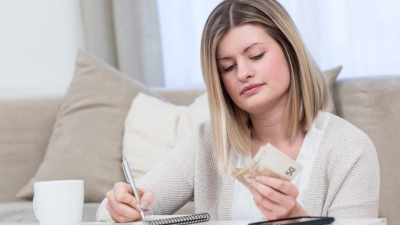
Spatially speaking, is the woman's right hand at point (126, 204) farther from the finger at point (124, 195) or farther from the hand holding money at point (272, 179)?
the hand holding money at point (272, 179)

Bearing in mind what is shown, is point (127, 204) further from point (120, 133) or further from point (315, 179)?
point (120, 133)

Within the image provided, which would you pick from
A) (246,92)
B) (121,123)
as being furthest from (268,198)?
(121,123)

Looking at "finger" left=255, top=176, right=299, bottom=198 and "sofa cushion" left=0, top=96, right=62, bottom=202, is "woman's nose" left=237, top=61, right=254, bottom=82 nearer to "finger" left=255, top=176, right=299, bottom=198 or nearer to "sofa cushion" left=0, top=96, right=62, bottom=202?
"finger" left=255, top=176, right=299, bottom=198

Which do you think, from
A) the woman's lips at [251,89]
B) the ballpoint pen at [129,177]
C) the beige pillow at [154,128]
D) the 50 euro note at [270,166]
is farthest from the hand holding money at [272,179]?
the beige pillow at [154,128]

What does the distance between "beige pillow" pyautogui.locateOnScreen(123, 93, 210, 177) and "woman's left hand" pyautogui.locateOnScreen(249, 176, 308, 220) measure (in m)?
1.33

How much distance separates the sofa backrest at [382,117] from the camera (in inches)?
90.3

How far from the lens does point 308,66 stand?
5.23ft

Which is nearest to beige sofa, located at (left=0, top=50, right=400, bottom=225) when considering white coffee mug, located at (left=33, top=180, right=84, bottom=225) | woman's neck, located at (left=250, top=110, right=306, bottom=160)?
woman's neck, located at (left=250, top=110, right=306, bottom=160)

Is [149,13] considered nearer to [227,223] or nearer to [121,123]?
[121,123]

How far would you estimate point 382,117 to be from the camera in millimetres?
2361

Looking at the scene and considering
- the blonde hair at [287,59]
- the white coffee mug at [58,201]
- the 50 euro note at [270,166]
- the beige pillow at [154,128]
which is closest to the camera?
the 50 euro note at [270,166]

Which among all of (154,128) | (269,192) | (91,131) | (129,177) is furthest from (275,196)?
(91,131)

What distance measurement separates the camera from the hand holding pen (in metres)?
1.36

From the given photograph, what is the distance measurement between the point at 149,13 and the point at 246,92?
6.13 feet
